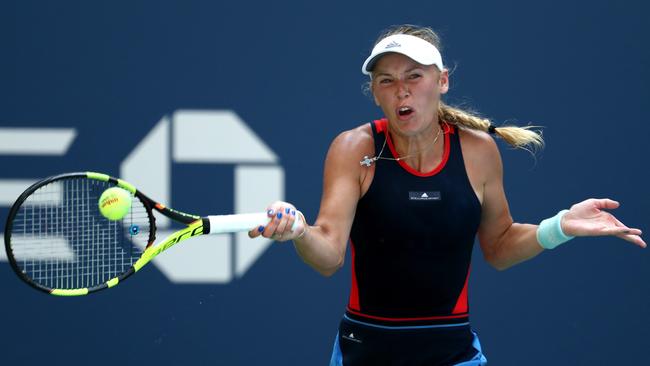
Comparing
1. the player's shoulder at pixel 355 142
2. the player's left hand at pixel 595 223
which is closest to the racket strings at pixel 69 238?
the player's shoulder at pixel 355 142

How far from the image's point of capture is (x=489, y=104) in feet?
14.5

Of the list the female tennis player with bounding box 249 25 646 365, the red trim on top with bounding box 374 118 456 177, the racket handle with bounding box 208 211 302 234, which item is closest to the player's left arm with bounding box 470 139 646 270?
the female tennis player with bounding box 249 25 646 365

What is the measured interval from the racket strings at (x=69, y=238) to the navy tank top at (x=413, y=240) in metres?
0.97

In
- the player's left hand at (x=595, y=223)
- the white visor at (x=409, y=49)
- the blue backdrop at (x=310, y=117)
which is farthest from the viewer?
the blue backdrop at (x=310, y=117)

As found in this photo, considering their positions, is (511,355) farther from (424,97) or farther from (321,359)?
(424,97)

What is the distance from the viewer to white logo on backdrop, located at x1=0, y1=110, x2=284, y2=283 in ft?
14.5

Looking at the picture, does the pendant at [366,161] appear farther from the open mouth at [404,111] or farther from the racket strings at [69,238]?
the racket strings at [69,238]

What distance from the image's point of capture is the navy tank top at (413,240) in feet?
10.2

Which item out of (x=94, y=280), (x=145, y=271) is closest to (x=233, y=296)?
(x=145, y=271)

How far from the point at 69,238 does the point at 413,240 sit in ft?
6.08

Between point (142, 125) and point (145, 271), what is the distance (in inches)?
25.6

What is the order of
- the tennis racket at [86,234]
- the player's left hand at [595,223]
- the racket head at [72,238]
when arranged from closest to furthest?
the tennis racket at [86,234]
the player's left hand at [595,223]
the racket head at [72,238]

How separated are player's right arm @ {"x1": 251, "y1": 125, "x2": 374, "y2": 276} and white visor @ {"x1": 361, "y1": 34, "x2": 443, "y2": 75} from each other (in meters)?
0.26

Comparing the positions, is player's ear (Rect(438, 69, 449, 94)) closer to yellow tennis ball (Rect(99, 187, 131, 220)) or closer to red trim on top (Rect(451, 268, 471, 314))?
red trim on top (Rect(451, 268, 471, 314))
